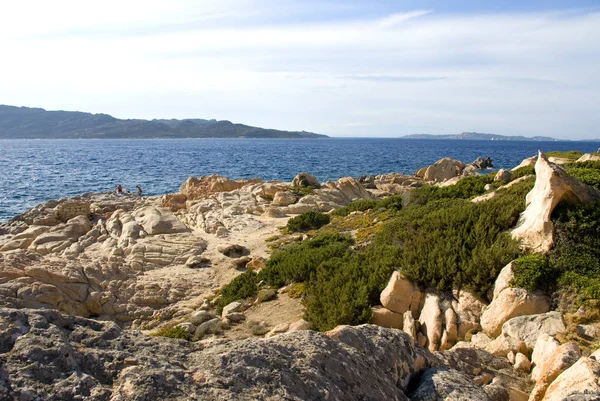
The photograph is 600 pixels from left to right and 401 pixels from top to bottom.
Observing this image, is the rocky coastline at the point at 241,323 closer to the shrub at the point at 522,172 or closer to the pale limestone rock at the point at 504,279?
the pale limestone rock at the point at 504,279

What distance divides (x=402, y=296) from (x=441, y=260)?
1371mm

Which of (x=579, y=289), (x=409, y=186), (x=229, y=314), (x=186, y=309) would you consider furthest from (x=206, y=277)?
(x=409, y=186)

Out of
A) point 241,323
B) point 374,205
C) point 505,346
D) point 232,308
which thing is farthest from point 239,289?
point 374,205

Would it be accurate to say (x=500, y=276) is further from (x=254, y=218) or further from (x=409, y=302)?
(x=254, y=218)

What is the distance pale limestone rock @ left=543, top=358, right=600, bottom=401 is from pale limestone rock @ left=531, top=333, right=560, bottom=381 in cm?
146

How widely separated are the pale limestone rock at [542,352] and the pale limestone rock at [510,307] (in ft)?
4.49

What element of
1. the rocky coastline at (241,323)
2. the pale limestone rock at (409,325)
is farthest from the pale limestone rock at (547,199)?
the pale limestone rock at (409,325)

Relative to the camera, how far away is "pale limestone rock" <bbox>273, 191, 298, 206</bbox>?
29562 millimetres

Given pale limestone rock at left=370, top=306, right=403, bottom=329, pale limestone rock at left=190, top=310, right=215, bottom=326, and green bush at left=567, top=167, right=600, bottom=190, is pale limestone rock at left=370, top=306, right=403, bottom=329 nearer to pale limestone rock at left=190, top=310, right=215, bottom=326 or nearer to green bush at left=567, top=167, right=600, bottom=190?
pale limestone rock at left=190, top=310, right=215, bottom=326

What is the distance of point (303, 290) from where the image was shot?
1383cm

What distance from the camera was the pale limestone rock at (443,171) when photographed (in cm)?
4584

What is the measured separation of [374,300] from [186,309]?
6.90m

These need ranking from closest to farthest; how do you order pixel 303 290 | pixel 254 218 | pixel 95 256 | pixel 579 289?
pixel 579 289
pixel 303 290
pixel 95 256
pixel 254 218

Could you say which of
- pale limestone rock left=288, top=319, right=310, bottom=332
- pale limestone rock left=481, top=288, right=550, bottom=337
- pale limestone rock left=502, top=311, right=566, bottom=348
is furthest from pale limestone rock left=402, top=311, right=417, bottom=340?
pale limestone rock left=288, top=319, right=310, bottom=332
